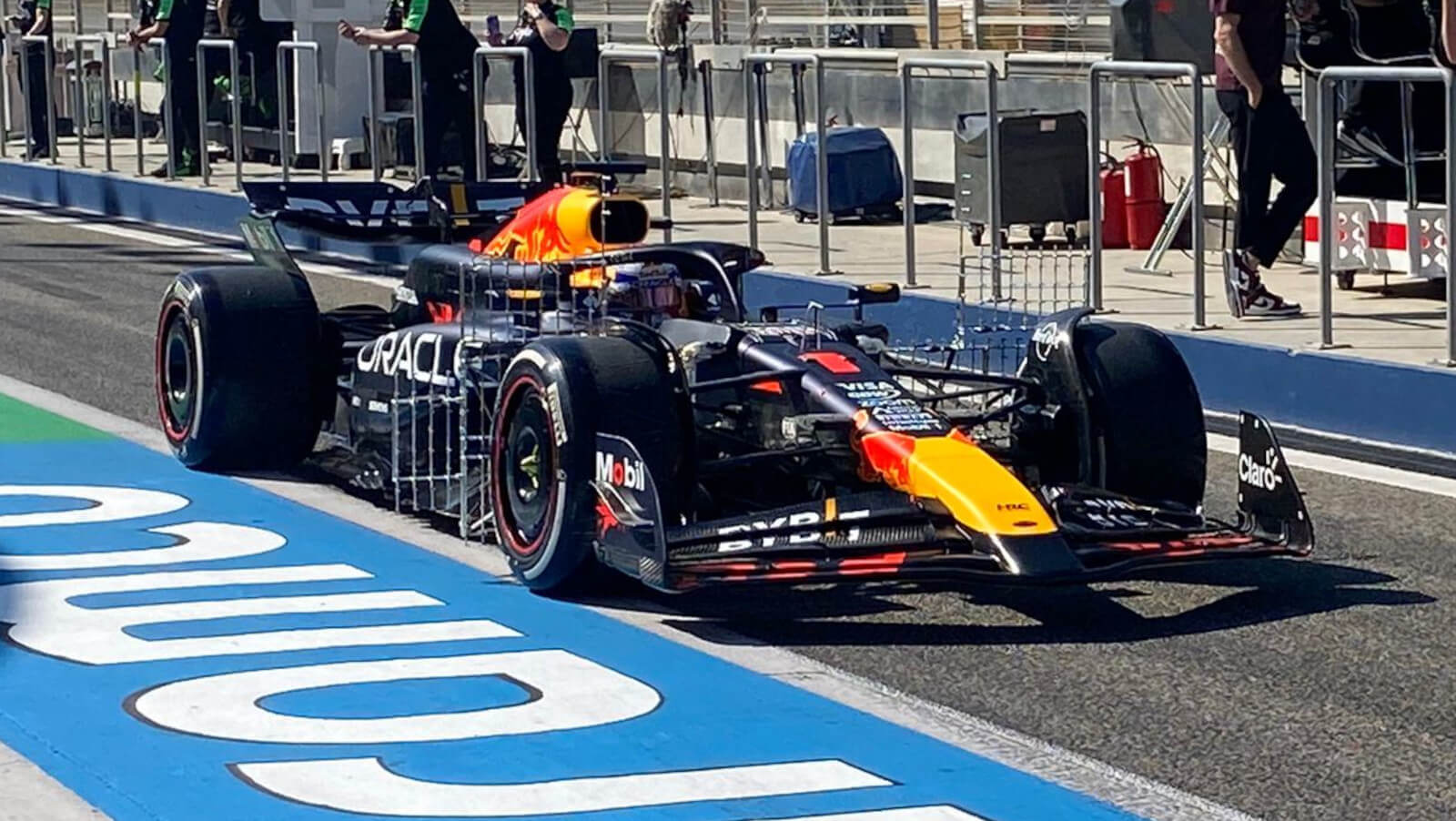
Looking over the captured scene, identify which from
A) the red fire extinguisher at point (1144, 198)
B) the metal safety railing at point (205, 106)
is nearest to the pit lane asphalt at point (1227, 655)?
the red fire extinguisher at point (1144, 198)

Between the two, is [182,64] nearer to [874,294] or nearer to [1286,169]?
[1286,169]

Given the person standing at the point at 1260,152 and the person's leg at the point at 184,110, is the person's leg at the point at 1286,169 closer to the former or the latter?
the person standing at the point at 1260,152

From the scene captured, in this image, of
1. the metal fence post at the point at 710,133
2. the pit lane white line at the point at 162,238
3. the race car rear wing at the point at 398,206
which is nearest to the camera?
the race car rear wing at the point at 398,206

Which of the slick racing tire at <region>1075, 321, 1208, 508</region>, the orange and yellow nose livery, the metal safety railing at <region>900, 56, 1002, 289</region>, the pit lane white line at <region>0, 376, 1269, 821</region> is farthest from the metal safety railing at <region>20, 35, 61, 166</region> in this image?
the orange and yellow nose livery

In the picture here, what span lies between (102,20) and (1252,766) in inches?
1134

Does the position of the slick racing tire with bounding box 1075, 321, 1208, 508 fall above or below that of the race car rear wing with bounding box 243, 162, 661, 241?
below

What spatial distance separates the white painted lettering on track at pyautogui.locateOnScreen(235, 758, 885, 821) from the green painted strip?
5063mm

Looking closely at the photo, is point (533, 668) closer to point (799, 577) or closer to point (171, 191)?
point (799, 577)

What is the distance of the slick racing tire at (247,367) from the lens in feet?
30.8

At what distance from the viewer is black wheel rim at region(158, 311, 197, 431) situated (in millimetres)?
9648

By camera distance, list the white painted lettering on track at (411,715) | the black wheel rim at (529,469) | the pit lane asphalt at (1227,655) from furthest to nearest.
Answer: the black wheel rim at (529,469) → the white painted lettering on track at (411,715) → the pit lane asphalt at (1227,655)

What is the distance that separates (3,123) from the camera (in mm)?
25203

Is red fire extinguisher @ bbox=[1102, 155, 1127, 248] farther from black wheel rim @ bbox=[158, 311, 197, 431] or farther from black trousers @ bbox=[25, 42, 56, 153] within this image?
black trousers @ bbox=[25, 42, 56, 153]

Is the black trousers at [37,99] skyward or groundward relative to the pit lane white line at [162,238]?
skyward
